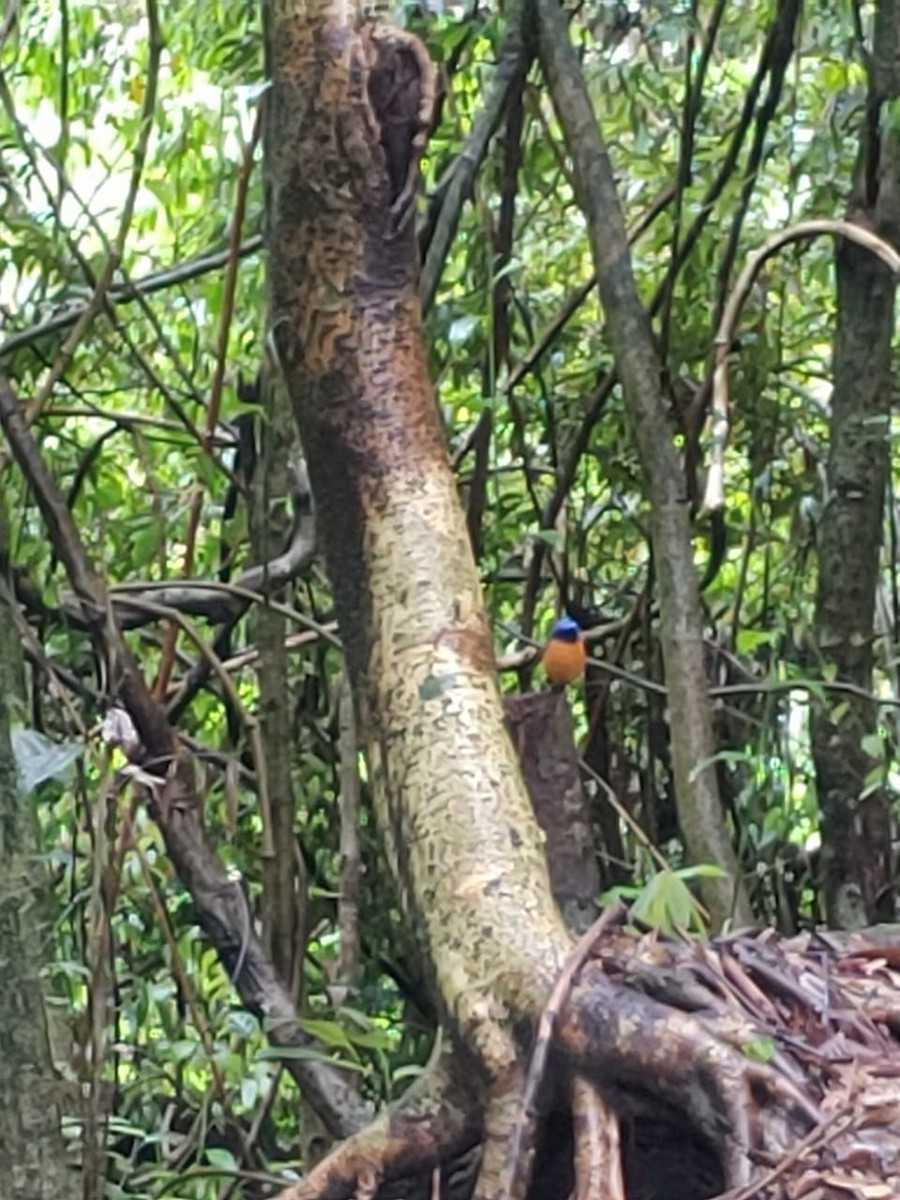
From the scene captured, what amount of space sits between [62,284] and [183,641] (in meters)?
0.48

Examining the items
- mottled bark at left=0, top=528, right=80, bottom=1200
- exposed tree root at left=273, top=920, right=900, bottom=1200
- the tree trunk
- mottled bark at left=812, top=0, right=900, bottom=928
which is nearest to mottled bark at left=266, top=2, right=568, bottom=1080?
the tree trunk

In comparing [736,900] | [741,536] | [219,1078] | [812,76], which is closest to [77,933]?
[219,1078]

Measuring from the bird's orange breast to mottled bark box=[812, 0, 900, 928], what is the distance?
30cm

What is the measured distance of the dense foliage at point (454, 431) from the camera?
2.04 m

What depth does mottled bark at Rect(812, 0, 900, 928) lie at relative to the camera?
2053mm

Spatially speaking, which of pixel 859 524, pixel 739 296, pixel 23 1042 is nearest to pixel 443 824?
pixel 23 1042

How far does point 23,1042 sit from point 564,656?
2.68ft

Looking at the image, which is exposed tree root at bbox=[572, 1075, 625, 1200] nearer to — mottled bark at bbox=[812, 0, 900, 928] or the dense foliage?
the dense foliage

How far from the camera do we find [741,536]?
258 centimetres

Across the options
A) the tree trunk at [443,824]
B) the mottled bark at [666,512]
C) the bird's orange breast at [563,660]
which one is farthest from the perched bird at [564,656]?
the tree trunk at [443,824]

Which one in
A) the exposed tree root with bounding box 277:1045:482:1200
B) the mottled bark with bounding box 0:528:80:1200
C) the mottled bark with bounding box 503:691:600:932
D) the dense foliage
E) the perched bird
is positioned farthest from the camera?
the dense foliage

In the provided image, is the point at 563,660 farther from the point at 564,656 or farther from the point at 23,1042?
the point at 23,1042

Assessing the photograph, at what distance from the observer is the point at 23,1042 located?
1.24m

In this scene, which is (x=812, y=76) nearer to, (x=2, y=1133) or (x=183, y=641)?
(x=183, y=641)
